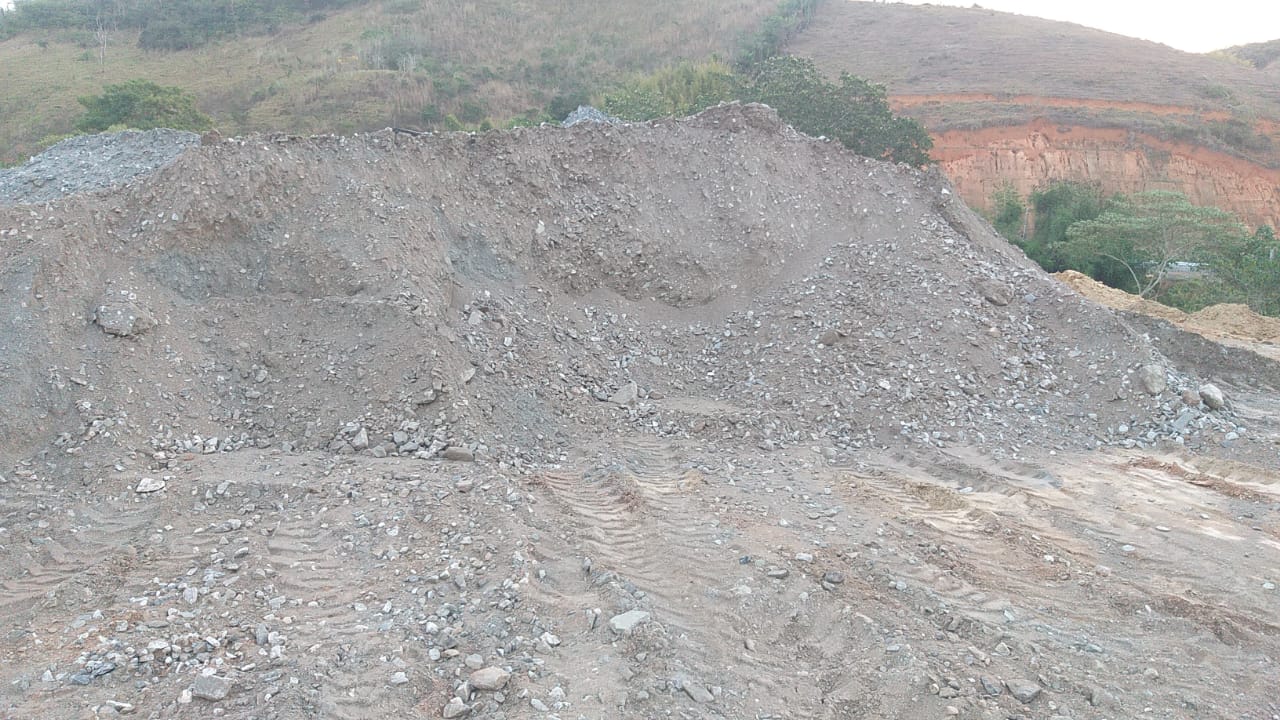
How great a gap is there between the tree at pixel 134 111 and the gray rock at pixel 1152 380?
2207 centimetres

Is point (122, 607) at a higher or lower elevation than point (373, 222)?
lower

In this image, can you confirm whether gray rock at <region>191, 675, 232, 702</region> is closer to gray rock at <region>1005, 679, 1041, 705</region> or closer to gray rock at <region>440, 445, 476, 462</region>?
gray rock at <region>440, 445, 476, 462</region>

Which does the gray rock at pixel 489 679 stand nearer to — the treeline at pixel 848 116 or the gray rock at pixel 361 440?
the gray rock at pixel 361 440

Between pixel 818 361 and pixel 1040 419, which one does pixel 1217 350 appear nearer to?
A: pixel 1040 419

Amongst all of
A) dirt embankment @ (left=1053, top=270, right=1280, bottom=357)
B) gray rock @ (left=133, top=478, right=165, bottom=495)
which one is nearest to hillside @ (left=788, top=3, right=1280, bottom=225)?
dirt embankment @ (left=1053, top=270, right=1280, bottom=357)

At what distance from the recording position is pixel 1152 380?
8.08m

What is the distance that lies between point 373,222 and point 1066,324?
7782mm

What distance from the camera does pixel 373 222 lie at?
7.90 meters

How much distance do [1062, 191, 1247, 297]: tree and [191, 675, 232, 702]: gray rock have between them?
17807 millimetres

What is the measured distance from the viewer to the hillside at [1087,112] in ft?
90.4

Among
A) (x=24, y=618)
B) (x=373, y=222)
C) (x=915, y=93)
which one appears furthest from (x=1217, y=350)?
(x=915, y=93)

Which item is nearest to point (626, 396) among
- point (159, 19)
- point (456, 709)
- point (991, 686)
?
point (456, 709)

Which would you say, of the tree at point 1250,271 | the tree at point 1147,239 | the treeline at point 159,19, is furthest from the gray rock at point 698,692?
the treeline at point 159,19

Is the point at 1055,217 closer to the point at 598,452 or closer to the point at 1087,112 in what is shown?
the point at 1087,112
